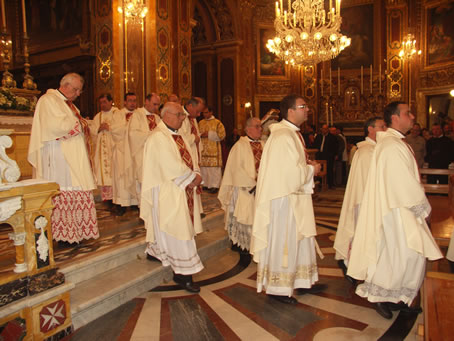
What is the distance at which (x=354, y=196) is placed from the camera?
14.5 feet

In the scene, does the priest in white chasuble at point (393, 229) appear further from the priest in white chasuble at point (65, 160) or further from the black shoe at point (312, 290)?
the priest in white chasuble at point (65, 160)

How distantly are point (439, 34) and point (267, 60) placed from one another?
282 inches

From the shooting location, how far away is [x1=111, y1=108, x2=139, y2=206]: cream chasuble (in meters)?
6.27

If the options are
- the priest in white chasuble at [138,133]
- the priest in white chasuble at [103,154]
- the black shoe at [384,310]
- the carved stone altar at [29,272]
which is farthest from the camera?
the priest in white chasuble at [103,154]

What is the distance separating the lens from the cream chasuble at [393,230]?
319 cm

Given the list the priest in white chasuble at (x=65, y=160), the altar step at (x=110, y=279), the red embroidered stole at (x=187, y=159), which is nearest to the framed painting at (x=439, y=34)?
the red embroidered stole at (x=187, y=159)

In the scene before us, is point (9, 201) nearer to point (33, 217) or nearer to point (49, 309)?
point (33, 217)

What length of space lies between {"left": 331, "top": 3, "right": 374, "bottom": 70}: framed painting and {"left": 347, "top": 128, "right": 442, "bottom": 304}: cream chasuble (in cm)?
1501

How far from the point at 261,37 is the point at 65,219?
1550cm

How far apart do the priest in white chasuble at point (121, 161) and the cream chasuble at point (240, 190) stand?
167cm

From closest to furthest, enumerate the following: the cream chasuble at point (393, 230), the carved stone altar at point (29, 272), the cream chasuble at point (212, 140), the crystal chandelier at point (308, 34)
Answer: the carved stone altar at point (29, 272) < the cream chasuble at point (393, 230) < the cream chasuble at point (212, 140) < the crystal chandelier at point (308, 34)

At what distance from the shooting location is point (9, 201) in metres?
2.81

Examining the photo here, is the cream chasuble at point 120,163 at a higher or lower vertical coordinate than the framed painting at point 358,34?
lower

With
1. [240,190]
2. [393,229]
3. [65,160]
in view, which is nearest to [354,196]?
[393,229]
